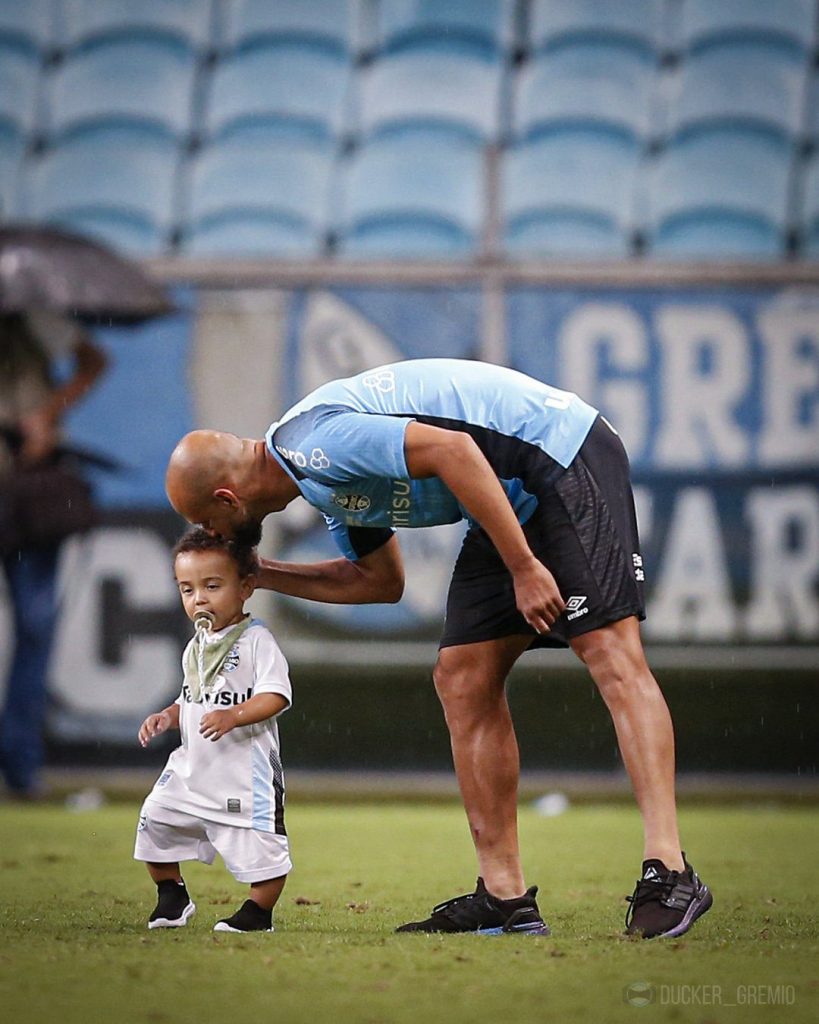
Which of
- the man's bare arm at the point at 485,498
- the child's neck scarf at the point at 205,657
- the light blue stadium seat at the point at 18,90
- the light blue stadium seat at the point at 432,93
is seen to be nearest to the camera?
the man's bare arm at the point at 485,498

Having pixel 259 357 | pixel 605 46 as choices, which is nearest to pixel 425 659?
pixel 259 357

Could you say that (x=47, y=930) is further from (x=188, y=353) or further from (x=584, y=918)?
(x=188, y=353)

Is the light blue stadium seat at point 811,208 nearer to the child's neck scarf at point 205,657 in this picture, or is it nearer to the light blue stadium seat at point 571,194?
the light blue stadium seat at point 571,194

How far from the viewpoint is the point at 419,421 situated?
12.7ft

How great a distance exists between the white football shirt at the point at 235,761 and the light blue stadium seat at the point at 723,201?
264 inches

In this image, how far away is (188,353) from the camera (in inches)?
331

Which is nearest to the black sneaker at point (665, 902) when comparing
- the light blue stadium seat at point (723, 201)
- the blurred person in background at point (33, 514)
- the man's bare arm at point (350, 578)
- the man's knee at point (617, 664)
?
the man's knee at point (617, 664)

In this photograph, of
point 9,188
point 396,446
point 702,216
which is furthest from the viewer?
point 9,188

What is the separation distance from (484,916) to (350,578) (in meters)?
0.95

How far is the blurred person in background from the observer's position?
795 centimetres

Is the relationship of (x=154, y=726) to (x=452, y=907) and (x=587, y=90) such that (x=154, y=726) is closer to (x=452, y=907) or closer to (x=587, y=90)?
(x=452, y=907)

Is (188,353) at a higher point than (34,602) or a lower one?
higher

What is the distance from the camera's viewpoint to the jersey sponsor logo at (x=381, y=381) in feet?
12.8

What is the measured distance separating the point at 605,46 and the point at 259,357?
443 cm
